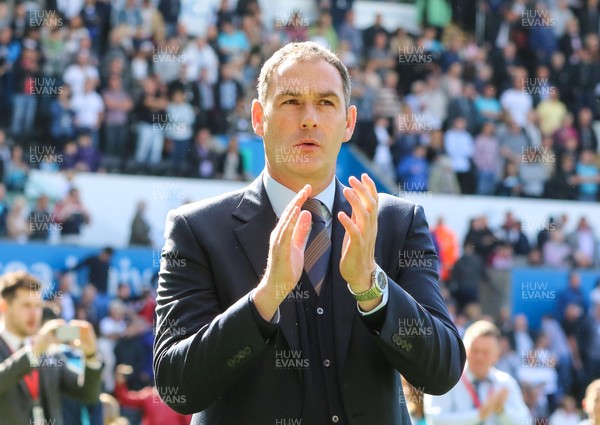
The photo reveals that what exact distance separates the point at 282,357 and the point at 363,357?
0.18 meters

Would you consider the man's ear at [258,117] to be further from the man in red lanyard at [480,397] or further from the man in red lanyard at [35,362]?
the man in red lanyard at [35,362]

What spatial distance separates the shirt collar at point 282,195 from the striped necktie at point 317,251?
4 centimetres

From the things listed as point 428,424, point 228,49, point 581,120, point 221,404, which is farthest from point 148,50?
point 221,404

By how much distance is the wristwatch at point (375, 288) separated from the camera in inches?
100

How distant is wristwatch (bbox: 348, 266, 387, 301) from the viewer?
254 cm

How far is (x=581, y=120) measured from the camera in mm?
16594

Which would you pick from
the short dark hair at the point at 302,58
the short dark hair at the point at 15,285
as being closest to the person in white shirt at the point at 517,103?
the short dark hair at the point at 15,285

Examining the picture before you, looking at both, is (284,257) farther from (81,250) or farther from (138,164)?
(138,164)

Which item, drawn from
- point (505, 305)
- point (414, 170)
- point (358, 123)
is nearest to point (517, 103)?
point (414, 170)

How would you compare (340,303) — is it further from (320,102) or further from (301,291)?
(320,102)

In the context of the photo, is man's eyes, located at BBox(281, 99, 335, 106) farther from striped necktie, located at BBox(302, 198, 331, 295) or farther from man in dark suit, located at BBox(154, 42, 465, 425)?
striped necktie, located at BBox(302, 198, 331, 295)

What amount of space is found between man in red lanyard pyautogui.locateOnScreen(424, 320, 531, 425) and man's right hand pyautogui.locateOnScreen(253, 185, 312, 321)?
3.35 meters

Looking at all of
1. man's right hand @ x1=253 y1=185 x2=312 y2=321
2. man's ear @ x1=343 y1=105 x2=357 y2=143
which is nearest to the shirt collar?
man's ear @ x1=343 y1=105 x2=357 y2=143

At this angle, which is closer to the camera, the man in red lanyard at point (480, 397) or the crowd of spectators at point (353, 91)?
the man in red lanyard at point (480, 397)
